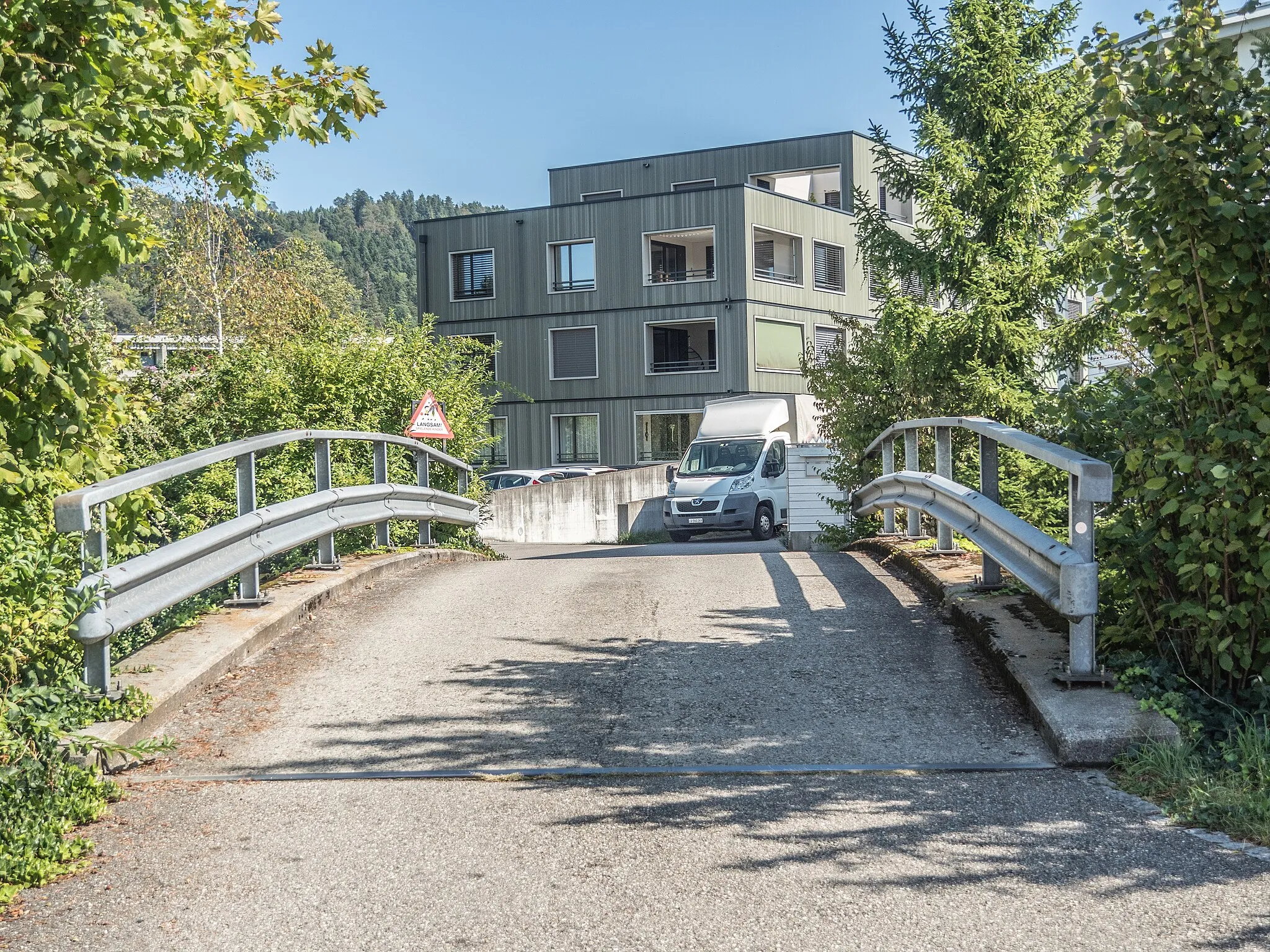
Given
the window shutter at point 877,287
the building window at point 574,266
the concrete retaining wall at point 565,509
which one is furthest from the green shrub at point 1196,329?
the building window at point 574,266

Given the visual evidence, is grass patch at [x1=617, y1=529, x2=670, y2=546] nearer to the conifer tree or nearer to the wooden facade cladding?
the wooden facade cladding

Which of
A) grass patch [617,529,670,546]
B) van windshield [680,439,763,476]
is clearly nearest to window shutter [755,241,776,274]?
grass patch [617,529,670,546]

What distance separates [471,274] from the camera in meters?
49.8

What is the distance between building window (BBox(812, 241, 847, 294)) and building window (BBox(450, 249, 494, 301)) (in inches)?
497

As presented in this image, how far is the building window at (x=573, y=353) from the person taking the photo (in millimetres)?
47906

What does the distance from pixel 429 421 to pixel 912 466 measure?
204 inches

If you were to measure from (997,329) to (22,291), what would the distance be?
14626 millimetres

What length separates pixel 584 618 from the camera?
8.11 meters

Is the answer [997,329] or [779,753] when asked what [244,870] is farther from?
Result: [997,329]

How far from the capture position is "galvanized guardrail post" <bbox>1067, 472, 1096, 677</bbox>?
533 cm

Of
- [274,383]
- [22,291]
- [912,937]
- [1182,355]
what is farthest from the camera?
[274,383]

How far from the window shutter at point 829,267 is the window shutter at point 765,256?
5.81 ft

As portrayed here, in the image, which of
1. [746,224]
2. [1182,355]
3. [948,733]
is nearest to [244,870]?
[948,733]

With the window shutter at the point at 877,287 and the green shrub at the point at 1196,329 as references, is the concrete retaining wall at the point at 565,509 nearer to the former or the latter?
the window shutter at the point at 877,287
